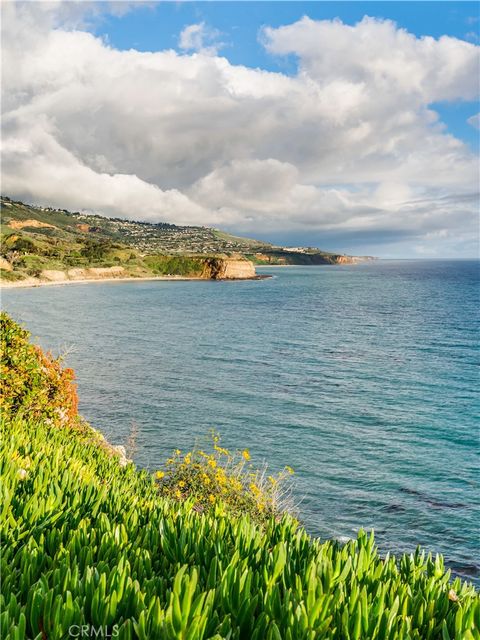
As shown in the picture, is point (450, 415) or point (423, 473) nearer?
point (423, 473)

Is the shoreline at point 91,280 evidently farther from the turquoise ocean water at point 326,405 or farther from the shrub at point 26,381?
the shrub at point 26,381

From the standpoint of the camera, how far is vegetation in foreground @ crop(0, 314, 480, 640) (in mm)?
2613

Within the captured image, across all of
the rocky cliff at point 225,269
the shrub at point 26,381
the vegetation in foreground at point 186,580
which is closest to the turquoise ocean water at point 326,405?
the shrub at point 26,381

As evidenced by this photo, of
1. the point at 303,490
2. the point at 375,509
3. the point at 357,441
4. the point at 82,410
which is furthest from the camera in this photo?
the point at 82,410

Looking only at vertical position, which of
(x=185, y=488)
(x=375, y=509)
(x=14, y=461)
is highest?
(x=14, y=461)

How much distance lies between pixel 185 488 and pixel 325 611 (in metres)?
9.86

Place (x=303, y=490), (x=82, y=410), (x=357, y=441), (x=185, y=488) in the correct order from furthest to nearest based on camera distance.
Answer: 1. (x=82, y=410)
2. (x=357, y=441)
3. (x=303, y=490)
4. (x=185, y=488)

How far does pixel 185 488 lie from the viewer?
1212cm

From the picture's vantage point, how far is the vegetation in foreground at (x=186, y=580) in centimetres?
261

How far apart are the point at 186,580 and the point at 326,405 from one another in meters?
23.6

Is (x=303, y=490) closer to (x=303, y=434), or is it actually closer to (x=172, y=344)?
(x=303, y=434)

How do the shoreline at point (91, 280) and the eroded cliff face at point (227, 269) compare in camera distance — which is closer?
the shoreline at point (91, 280)

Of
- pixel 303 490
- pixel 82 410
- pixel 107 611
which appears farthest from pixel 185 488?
pixel 82 410

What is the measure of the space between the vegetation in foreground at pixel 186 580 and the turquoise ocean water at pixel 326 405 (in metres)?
10.8
